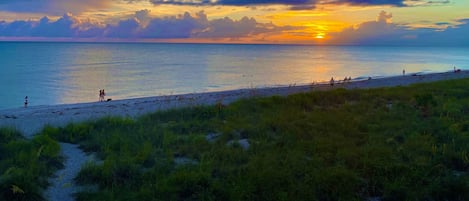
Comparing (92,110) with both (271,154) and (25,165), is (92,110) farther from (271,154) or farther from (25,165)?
(271,154)

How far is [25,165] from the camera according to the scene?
21.4ft

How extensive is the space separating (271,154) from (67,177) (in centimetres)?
329

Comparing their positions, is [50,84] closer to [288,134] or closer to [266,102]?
[266,102]

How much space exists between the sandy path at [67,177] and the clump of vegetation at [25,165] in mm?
115

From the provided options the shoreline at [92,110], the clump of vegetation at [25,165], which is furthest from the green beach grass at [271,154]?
the shoreline at [92,110]

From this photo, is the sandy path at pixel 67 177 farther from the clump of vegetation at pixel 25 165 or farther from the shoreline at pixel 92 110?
the shoreline at pixel 92 110

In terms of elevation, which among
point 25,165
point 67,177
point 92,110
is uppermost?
point 92,110

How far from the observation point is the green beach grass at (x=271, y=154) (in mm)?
5891

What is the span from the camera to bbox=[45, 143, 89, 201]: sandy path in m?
5.82

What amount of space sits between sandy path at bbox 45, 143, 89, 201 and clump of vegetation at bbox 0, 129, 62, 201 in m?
0.11

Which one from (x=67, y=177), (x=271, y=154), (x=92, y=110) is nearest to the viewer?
(x=67, y=177)

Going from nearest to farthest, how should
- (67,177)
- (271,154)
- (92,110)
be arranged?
1. (67,177)
2. (271,154)
3. (92,110)

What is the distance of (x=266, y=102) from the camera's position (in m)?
12.5

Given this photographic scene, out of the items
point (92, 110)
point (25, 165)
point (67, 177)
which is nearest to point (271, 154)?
point (67, 177)
